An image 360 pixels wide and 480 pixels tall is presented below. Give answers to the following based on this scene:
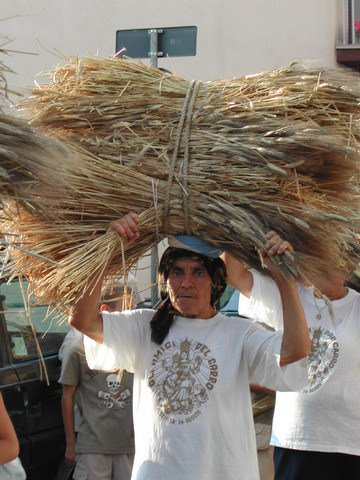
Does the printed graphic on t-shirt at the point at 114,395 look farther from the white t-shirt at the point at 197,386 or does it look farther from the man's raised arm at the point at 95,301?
the man's raised arm at the point at 95,301

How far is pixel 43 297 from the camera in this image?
3293 mm

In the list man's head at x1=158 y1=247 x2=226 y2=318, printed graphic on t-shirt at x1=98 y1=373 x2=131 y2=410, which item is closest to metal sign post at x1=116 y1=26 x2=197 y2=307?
printed graphic on t-shirt at x1=98 y1=373 x2=131 y2=410

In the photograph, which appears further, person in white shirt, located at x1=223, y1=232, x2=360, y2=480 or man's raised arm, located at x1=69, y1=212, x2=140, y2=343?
person in white shirt, located at x1=223, y1=232, x2=360, y2=480

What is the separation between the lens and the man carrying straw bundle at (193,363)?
127 inches

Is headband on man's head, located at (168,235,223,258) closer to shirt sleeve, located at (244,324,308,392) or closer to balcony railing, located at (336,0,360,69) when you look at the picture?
shirt sleeve, located at (244,324,308,392)

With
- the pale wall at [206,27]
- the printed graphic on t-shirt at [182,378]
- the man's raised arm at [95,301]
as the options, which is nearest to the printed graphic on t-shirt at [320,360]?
Answer: the printed graphic on t-shirt at [182,378]

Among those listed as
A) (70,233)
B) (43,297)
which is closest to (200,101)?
(70,233)

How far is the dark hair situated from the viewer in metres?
3.46

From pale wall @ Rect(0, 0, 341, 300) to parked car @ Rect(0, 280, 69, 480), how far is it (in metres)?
5.14

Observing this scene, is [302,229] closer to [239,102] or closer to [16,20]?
[239,102]

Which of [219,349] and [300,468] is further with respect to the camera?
[300,468]

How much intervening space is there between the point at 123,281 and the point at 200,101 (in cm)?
73

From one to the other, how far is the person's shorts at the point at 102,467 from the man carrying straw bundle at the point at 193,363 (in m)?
1.83

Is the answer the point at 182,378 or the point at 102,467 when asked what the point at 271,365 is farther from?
the point at 102,467
